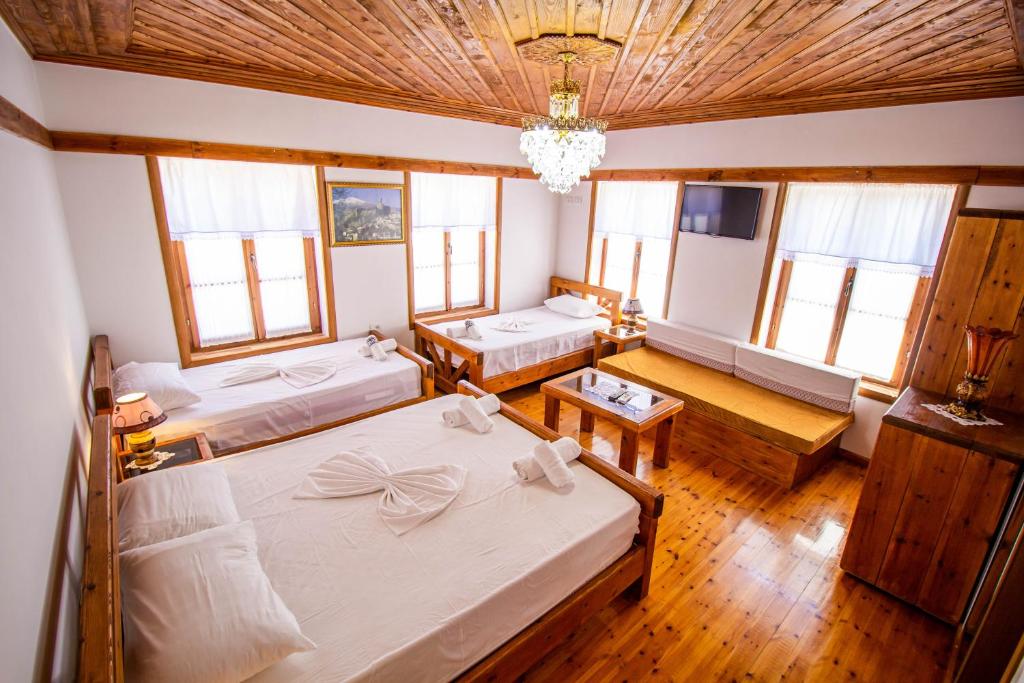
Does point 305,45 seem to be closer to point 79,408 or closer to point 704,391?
point 79,408

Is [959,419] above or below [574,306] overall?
above

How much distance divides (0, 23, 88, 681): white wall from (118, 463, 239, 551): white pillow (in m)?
0.16

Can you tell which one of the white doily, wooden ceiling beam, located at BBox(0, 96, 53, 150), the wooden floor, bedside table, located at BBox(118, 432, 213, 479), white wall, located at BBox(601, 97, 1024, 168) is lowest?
the wooden floor

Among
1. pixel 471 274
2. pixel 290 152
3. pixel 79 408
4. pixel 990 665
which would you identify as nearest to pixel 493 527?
pixel 990 665

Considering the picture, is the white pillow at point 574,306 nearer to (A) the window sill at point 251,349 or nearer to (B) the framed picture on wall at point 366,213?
(B) the framed picture on wall at point 366,213

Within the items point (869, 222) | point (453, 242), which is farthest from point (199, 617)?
point (869, 222)

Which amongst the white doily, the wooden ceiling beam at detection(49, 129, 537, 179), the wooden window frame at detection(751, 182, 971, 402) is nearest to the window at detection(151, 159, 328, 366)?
the wooden ceiling beam at detection(49, 129, 537, 179)

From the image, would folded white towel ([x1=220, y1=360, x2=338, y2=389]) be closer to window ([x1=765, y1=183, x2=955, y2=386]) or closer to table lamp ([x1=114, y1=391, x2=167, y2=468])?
table lamp ([x1=114, y1=391, x2=167, y2=468])

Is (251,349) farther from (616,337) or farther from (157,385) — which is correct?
(616,337)

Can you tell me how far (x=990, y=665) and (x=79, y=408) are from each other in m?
4.13

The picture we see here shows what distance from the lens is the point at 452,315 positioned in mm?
5504

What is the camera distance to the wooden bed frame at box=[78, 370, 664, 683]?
47.0 inches

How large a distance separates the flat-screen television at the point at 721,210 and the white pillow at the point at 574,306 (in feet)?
4.69

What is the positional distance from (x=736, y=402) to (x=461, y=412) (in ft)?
7.78
